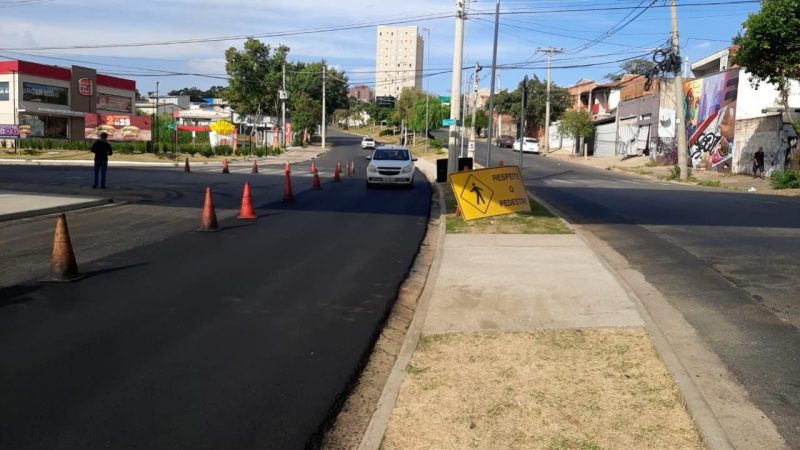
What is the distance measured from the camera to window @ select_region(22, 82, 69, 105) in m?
52.7

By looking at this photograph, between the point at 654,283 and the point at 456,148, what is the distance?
14.0 m

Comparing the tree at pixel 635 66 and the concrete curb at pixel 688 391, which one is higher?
the tree at pixel 635 66

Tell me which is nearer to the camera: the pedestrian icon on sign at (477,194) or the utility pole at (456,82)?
the pedestrian icon on sign at (477,194)

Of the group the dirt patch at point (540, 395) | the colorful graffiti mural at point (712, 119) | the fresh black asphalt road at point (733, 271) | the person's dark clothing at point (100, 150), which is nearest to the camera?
the dirt patch at point (540, 395)

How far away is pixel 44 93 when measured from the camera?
54.2m

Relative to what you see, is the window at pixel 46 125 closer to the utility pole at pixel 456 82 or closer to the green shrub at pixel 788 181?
the utility pole at pixel 456 82

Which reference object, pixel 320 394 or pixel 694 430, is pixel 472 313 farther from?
pixel 694 430

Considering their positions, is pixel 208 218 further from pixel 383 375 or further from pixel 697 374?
pixel 697 374

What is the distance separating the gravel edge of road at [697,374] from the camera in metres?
4.06

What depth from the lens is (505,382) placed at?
5023 mm

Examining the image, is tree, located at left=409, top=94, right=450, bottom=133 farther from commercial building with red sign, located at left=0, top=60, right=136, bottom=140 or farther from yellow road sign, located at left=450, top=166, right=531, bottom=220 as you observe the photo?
yellow road sign, located at left=450, top=166, right=531, bottom=220

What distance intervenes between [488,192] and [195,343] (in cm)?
875

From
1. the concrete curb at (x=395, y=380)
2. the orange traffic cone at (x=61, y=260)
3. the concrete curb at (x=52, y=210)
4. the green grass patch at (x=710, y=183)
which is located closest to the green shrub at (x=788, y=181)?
the green grass patch at (x=710, y=183)

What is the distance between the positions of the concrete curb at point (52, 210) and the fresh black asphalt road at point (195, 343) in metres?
4.19
